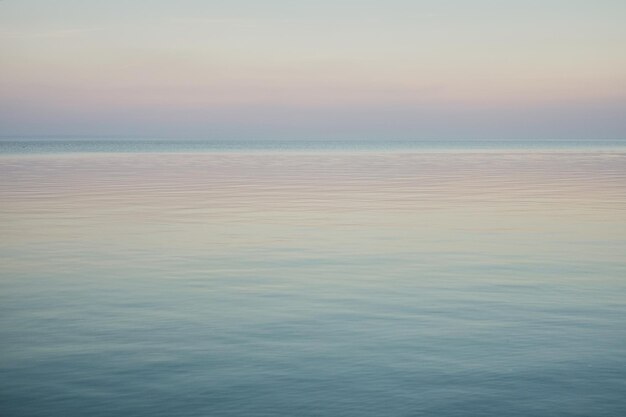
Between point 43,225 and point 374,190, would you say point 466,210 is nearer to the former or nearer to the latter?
point 374,190

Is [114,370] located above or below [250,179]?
below

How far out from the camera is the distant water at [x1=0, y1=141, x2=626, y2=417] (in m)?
8.44

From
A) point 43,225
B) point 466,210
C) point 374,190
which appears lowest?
point 43,225

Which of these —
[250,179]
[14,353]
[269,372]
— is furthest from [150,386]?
[250,179]

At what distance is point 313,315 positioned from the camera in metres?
11.9

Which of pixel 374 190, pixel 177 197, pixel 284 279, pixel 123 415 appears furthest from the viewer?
pixel 374 190

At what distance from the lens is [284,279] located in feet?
48.7

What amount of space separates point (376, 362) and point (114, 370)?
3155 millimetres

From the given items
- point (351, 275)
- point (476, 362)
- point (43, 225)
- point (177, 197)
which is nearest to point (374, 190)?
point (177, 197)

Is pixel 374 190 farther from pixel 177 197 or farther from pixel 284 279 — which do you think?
pixel 284 279

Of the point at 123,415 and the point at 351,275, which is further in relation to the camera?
the point at 351,275

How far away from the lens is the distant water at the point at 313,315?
332 inches

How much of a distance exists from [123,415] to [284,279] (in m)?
7.12

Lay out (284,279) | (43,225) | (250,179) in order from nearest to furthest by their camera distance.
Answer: (284,279)
(43,225)
(250,179)
